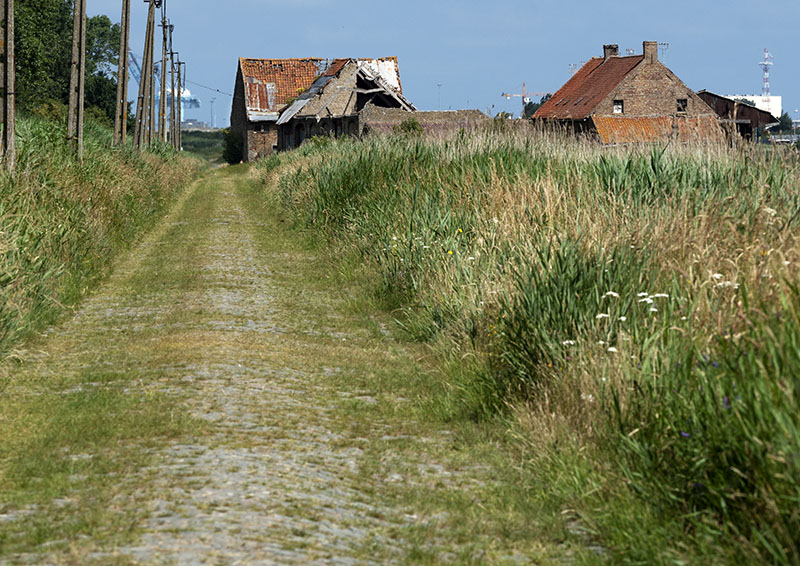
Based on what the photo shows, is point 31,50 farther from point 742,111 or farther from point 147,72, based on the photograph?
point 742,111

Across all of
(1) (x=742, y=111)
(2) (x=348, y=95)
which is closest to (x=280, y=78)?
(2) (x=348, y=95)

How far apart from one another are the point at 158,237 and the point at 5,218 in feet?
27.7

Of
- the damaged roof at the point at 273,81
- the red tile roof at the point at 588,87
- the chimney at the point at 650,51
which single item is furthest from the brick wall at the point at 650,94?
the damaged roof at the point at 273,81

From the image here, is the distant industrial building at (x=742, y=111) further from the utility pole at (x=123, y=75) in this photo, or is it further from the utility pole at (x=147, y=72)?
the utility pole at (x=123, y=75)

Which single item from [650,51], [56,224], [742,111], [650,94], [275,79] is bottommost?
[56,224]

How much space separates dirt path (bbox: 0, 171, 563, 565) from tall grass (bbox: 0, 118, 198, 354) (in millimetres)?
356

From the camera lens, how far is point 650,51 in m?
68.8

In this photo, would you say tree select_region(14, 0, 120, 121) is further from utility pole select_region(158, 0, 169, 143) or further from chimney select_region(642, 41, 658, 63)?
chimney select_region(642, 41, 658, 63)

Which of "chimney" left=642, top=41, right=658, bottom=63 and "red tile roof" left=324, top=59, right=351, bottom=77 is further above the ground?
"chimney" left=642, top=41, right=658, bottom=63

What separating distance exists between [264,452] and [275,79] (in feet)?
237

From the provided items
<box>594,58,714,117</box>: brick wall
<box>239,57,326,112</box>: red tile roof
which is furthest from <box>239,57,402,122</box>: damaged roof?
<box>594,58,714,117</box>: brick wall

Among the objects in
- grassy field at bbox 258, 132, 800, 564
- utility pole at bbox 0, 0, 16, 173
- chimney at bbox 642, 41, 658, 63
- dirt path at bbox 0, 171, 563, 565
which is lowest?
dirt path at bbox 0, 171, 563, 565

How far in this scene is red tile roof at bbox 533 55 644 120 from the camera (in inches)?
2749

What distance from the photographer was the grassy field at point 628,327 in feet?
13.8
